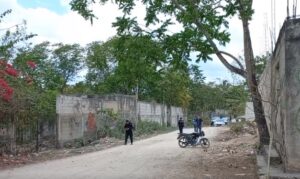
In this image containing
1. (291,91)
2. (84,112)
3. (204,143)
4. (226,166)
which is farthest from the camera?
(84,112)

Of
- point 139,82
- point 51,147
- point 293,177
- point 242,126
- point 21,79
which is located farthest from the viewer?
point 242,126

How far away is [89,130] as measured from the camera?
1313 inches

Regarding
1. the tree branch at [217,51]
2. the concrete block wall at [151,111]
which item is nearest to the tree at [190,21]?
the tree branch at [217,51]

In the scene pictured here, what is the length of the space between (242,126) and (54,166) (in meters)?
24.6

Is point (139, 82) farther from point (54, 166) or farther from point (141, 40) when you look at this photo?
point (54, 166)

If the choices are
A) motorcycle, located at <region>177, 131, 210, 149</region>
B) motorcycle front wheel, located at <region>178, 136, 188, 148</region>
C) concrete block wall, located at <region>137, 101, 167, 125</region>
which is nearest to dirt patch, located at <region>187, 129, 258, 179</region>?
motorcycle, located at <region>177, 131, 210, 149</region>

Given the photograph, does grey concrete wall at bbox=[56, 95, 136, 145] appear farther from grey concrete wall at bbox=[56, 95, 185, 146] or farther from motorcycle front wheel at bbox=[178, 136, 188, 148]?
motorcycle front wheel at bbox=[178, 136, 188, 148]

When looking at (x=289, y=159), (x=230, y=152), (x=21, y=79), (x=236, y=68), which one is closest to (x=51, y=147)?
(x=21, y=79)

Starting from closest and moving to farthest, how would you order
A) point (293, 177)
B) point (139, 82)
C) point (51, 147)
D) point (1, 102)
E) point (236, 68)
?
point (293, 177)
point (139, 82)
point (236, 68)
point (1, 102)
point (51, 147)

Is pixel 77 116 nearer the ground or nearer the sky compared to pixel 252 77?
nearer the ground

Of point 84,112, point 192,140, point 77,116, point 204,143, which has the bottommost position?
point 204,143

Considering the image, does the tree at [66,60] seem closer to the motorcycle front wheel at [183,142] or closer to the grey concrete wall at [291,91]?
the motorcycle front wheel at [183,142]

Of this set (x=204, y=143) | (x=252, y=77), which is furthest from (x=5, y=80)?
(x=252, y=77)

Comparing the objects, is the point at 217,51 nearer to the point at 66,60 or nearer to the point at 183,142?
the point at 183,142
